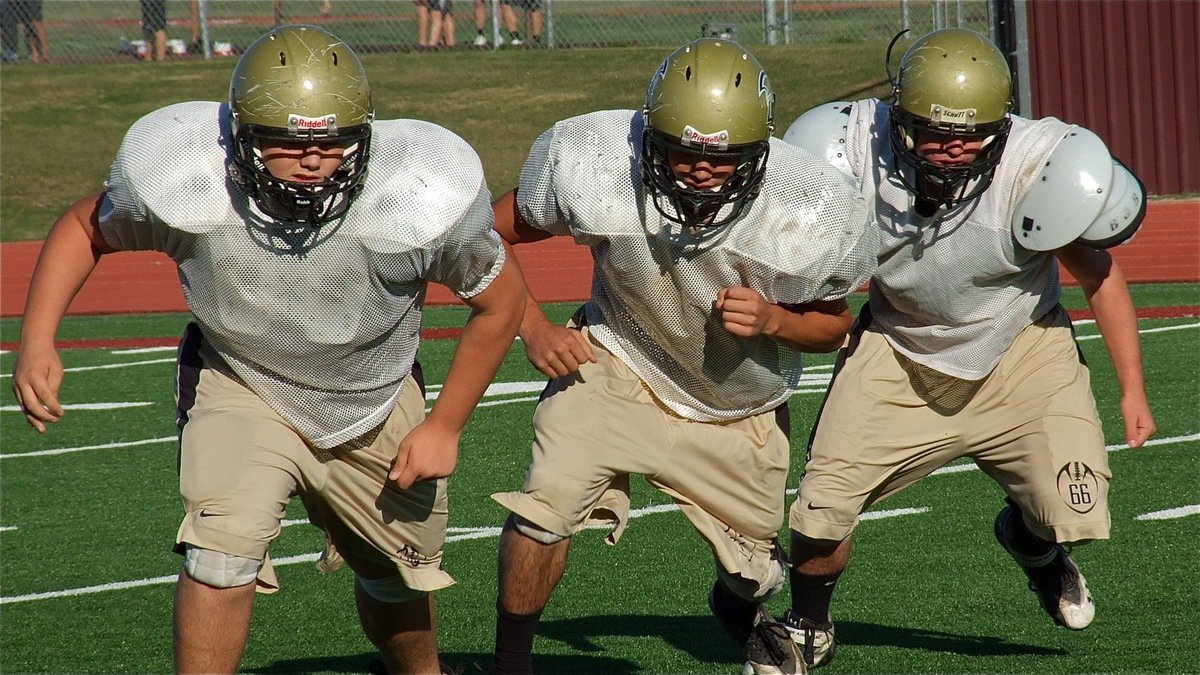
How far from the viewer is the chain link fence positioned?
18562 mm

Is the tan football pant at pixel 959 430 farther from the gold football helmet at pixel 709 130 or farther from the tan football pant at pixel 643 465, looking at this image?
the gold football helmet at pixel 709 130

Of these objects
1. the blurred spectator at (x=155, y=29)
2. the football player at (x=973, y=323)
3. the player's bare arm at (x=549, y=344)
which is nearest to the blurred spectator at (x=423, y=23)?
the blurred spectator at (x=155, y=29)

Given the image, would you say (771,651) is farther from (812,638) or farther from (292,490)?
(292,490)

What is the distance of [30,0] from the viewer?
19.1 metres

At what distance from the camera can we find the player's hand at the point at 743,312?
3.54 meters

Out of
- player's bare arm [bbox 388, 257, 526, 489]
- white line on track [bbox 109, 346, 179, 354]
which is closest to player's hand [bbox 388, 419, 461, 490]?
player's bare arm [bbox 388, 257, 526, 489]

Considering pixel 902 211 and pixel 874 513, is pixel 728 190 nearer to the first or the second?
pixel 902 211

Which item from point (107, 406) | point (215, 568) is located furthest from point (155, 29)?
point (215, 568)

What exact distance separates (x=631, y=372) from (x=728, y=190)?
2.10 feet

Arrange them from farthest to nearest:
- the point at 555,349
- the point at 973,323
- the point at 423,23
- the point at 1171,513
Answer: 1. the point at 423,23
2. the point at 1171,513
3. the point at 973,323
4. the point at 555,349

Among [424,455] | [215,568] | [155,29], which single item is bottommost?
[155,29]

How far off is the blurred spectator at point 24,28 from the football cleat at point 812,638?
1721 cm

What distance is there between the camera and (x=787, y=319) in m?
3.65

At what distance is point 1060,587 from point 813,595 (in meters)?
0.68
